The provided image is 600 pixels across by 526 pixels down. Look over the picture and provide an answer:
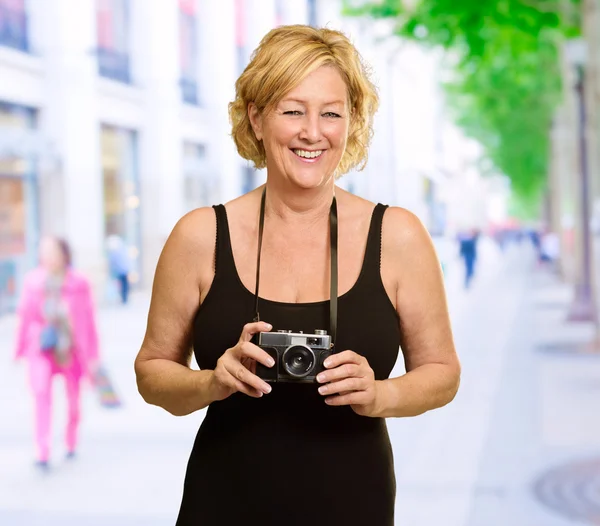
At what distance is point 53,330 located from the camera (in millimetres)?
6176

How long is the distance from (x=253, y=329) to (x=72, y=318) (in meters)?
4.80

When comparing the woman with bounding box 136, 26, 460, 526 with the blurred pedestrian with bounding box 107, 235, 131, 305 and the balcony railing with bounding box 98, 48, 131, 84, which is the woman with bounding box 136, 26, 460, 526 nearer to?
the blurred pedestrian with bounding box 107, 235, 131, 305

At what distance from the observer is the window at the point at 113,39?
35.6ft

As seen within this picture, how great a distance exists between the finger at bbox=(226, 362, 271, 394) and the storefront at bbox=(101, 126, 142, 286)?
9027mm

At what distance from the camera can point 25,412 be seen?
320 inches

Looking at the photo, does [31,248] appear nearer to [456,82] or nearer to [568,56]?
[568,56]

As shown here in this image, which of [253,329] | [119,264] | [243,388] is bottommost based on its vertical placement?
[243,388]

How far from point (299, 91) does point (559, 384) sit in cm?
810

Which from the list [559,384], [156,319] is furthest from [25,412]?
[156,319]

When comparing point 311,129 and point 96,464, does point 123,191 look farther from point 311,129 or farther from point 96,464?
point 311,129

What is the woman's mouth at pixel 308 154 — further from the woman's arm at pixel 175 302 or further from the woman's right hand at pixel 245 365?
the woman's right hand at pixel 245 365

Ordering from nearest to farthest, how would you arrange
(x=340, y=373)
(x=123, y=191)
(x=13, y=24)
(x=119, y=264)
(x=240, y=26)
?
(x=340, y=373), (x=13, y=24), (x=119, y=264), (x=123, y=191), (x=240, y=26)

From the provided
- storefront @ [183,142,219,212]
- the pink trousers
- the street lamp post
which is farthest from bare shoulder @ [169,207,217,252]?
storefront @ [183,142,219,212]

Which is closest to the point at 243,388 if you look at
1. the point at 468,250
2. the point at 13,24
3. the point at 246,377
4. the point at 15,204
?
the point at 246,377
